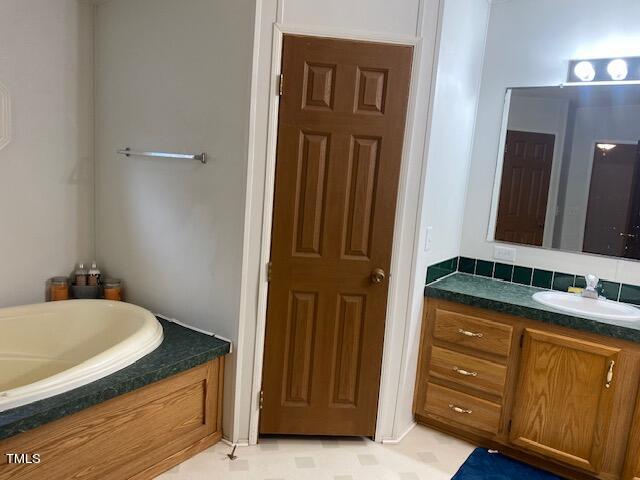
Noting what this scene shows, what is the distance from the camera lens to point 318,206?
2.19m

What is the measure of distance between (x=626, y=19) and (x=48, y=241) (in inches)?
128

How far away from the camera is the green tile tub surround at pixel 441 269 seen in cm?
253

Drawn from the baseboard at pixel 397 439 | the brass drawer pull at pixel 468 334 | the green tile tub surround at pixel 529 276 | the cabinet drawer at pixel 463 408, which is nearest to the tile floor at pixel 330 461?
the baseboard at pixel 397 439

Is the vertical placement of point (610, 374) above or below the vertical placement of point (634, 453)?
above

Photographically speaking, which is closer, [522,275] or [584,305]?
[584,305]

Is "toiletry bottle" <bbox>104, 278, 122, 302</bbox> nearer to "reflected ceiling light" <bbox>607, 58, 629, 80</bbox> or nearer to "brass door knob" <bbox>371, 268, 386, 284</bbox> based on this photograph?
"brass door knob" <bbox>371, 268, 386, 284</bbox>

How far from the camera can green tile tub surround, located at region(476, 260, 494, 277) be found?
2840 millimetres

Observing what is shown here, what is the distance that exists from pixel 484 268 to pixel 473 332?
1.98 ft

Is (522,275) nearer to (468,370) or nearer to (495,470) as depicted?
(468,370)

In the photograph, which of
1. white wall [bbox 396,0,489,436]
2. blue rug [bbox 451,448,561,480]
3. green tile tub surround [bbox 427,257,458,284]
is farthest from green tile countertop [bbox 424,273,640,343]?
blue rug [bbox 451,448,561,480]

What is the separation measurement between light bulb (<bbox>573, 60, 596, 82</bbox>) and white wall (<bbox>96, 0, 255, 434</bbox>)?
1.74 meters

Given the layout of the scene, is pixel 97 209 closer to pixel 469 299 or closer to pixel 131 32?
pixel 131 32

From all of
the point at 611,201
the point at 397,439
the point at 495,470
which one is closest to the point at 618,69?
the point at 611,201

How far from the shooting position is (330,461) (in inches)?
88.4
